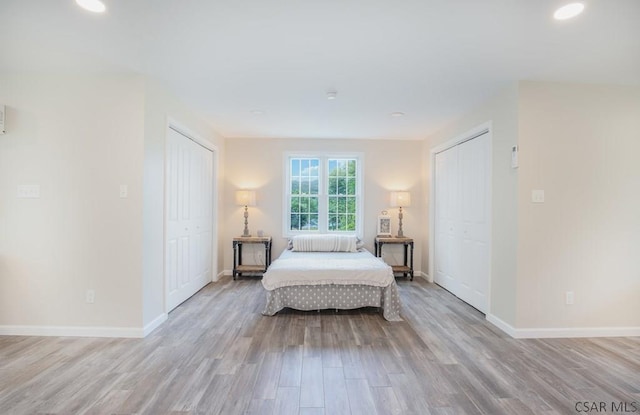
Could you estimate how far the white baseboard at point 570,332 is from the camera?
9.57 feet

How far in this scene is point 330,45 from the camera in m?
2.32

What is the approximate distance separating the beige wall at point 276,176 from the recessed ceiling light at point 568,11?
350 cm

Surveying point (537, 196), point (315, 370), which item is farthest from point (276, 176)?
point (537, 196)

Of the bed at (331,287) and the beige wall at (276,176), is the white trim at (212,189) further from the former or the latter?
the bed at (331,287)

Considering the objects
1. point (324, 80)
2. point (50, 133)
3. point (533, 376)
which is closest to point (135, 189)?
point (50, 133)

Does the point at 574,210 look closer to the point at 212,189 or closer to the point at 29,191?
the point at 212,189

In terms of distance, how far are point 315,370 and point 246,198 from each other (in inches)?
132

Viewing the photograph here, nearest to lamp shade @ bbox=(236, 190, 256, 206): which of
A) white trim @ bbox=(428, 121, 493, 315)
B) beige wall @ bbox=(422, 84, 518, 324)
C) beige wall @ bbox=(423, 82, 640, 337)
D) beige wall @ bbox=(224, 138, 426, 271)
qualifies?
beige wall @ bbox=(224, 138, 426, 271)

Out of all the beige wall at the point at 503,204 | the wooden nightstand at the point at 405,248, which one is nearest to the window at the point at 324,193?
the wooden nightstand at the point at 405,248

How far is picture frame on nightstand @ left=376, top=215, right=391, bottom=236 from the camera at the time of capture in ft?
17.7

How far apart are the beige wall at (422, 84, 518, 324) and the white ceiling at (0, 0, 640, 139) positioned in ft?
0.78

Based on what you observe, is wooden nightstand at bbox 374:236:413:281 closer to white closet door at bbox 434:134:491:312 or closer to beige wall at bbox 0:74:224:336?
white closet door at bbox 434:134:491:312

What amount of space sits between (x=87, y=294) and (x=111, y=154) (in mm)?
1335

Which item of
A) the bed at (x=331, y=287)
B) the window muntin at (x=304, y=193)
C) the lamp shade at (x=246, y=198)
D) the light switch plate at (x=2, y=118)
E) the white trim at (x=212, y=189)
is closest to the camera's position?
the light switch plate at (x=2, y=118)
